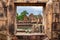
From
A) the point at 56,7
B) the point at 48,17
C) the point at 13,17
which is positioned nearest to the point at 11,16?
the point at 13,17

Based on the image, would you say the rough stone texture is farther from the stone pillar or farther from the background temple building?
the stone pillar

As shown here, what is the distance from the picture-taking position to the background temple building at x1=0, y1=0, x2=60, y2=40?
4.73m

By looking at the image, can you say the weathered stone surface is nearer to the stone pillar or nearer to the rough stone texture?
the rough stone texture

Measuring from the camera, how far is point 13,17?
15.6 ft

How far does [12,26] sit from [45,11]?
1.06m

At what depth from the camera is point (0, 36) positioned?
4.78 metres

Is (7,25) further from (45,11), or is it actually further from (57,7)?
(57,7)

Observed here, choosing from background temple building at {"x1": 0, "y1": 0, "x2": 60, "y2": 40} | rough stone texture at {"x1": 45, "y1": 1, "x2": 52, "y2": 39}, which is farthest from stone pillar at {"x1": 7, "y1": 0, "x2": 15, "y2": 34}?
rough stone texture at {"x1": 45, "y1": 1, "x2": 52, "y2": 39}

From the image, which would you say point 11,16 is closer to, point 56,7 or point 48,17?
point 48,17

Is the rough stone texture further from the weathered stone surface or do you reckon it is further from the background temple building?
the weathered stone surface

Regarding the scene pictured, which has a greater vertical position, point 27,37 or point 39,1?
point 39,1

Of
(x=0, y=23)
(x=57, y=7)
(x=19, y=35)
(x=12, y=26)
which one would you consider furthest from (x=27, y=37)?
(x=57, y=7)

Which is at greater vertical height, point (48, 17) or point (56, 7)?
point (56, 7)

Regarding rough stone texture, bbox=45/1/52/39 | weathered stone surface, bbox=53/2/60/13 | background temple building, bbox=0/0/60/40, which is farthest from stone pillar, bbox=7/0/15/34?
weathered stone surface, bbox=53/2/60/13
